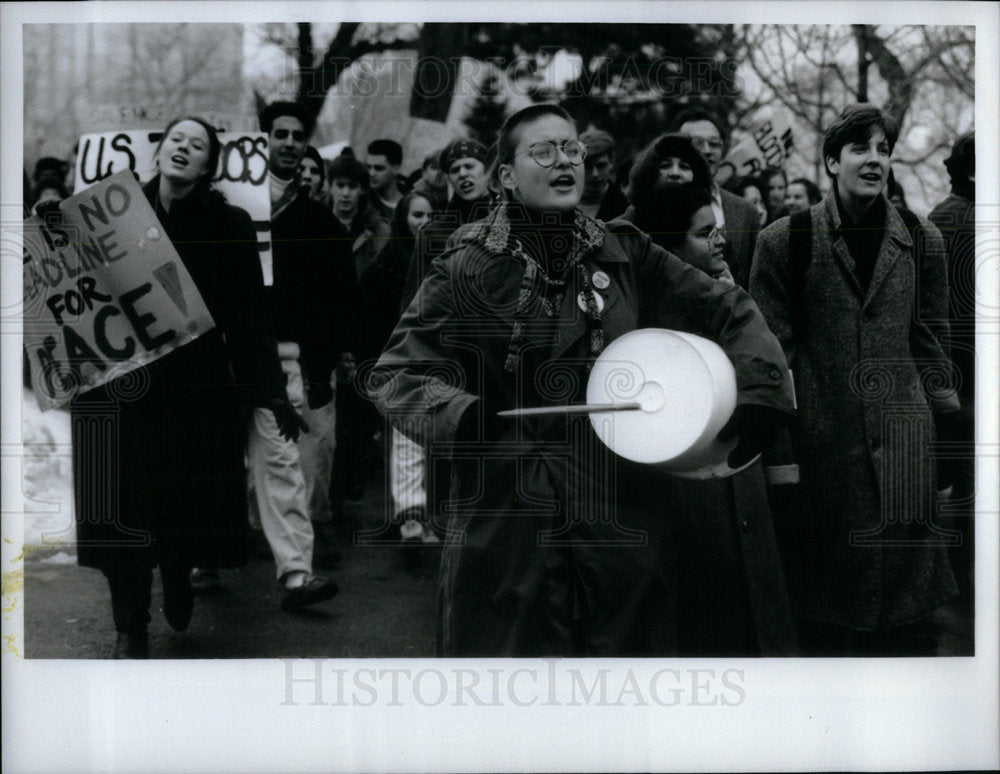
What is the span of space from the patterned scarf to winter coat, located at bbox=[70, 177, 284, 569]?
0.99 meters

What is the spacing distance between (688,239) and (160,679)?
2.83m

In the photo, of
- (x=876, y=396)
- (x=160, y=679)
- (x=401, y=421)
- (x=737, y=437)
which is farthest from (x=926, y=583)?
(x=160, y=679)

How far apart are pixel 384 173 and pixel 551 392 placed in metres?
1.13

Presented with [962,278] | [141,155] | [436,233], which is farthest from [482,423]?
[962,278]

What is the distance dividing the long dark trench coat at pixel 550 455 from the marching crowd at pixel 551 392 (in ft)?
0.04

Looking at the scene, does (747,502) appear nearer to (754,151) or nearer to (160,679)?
(754,151)

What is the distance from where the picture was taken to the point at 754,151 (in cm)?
495

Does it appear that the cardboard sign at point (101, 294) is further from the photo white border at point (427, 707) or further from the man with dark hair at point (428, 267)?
the man with dark hair at point (428, 267)

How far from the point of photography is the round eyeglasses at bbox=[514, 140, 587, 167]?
4.85 metres

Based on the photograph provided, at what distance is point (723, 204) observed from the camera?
4.96 metres

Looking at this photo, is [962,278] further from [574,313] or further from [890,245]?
[574,313]

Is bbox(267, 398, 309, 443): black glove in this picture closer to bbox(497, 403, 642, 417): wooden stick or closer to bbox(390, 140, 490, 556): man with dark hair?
bbox(390, 140, 490, 556): man with dark hair

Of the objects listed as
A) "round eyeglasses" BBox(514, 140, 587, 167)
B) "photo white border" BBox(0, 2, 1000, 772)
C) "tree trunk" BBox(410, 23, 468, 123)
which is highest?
"tree trunk" BBox(410, 23, 468, 123)

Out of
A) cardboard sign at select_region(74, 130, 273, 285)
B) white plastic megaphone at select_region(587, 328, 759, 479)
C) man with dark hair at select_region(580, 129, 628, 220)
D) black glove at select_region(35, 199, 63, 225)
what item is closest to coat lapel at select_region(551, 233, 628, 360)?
white plastic megaphone at select_region(587, 328, 759, 479)
